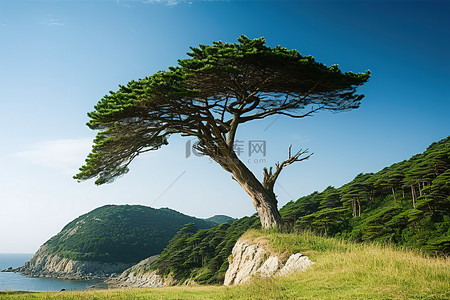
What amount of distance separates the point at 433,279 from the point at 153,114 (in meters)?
10.0

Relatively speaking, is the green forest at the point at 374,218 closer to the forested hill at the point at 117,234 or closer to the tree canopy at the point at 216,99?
the tree canopy at the point at 216,99

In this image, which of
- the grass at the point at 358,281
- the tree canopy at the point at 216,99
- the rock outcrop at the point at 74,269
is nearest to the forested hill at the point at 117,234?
the rock outcrop at the point at 74,269

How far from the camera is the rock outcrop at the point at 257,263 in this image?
907 centimetres

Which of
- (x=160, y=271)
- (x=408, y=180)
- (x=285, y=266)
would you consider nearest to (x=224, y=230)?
(x=160, y=271)

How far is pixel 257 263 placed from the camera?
10.6 metres

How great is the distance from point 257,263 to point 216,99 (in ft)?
22.4

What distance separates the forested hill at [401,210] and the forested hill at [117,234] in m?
77.5

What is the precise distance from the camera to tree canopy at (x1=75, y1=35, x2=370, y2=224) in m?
10.8

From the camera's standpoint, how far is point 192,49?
1109 centimetres

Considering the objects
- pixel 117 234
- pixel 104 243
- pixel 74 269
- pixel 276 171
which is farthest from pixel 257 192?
pixel 117 234

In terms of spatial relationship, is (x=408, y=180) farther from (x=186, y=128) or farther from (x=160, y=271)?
(x=160, y=271)

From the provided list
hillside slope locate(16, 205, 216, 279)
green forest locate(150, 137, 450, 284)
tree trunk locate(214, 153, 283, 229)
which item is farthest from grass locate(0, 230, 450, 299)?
hillside slope locate(16, 205, 216, 279)

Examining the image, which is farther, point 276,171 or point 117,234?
point 117,234

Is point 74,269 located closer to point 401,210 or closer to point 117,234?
point 117,234
